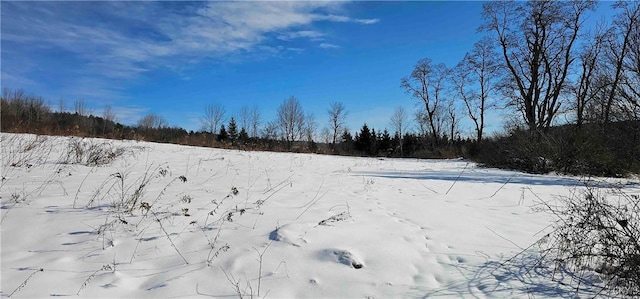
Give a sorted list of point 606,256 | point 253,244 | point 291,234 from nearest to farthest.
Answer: point 606,256 → point 253,244 → point 291,234

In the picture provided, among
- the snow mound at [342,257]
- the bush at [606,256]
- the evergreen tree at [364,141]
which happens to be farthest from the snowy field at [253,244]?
the evergreen tree at [364,141]

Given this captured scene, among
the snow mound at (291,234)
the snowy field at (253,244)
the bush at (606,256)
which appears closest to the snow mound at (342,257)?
the snowy field at (253,244)

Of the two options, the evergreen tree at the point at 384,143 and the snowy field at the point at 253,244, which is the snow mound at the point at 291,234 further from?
the evergreen tree at the point at 384,143

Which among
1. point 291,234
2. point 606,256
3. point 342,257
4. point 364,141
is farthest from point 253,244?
point 364,141

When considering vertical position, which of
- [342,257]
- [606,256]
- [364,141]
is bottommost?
[342,257]

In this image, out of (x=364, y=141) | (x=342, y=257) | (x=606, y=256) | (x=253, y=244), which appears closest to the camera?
(x=606, y=256)

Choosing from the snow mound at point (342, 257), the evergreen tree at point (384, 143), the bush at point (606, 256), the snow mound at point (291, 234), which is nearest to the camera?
the bush at point (606, 256)

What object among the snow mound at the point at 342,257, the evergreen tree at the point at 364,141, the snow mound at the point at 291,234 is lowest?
the snow mound at the point at 342,257

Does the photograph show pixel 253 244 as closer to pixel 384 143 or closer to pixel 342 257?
pixel 342 257

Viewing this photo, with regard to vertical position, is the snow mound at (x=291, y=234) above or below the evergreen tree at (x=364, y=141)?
below

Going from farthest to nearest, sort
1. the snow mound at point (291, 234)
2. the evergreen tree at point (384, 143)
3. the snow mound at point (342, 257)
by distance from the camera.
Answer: the evergreen tree at point (384, 143) < the snow mound at point (291, 234) < the snow mound at point (342, 257)

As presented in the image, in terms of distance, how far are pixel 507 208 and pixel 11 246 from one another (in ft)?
19.0

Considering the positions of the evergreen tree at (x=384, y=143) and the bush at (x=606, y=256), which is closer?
the bush at (x=606, y=256)

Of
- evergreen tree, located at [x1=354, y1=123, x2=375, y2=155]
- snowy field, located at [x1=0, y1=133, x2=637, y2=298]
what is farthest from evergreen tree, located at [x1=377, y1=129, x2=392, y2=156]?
snowy field, located at [x1=0, y1=133, x2=637, y2=298]
